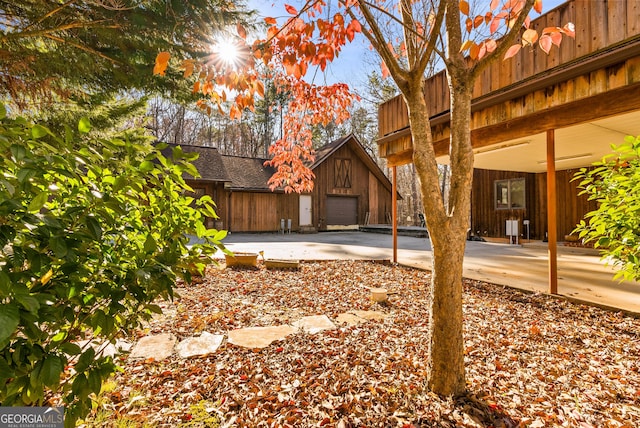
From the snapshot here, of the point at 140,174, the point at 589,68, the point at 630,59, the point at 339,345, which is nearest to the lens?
the point at 140,174

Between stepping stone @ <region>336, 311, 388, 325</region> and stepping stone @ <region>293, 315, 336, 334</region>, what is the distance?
0.16m

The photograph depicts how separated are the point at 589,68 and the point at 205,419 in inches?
207

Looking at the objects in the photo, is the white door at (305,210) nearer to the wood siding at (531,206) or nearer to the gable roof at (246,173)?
the gable roof at (246,173)

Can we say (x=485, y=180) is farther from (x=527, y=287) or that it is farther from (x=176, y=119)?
(x=176, y=119)

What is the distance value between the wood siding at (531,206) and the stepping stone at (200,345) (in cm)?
1054

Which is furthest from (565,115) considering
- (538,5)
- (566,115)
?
(538,5)

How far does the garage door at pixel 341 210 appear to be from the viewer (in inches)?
756

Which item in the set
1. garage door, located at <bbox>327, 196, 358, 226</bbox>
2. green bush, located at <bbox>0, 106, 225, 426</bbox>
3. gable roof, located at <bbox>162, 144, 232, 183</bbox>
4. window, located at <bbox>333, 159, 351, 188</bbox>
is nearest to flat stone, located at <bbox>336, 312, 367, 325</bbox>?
green bush, located at <bbox>0, 106, 225, 426</bbox>

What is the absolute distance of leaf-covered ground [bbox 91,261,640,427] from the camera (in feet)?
5.87

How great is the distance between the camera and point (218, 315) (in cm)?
343

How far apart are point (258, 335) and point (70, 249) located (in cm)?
235

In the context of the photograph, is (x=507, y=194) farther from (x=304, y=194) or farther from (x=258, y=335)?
(x=258, y=335)

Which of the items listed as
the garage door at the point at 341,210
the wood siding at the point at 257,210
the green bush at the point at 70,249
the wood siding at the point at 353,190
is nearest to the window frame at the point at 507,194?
the wood siding at the point at 353,190

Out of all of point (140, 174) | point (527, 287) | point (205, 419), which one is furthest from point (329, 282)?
point (140, 174)
